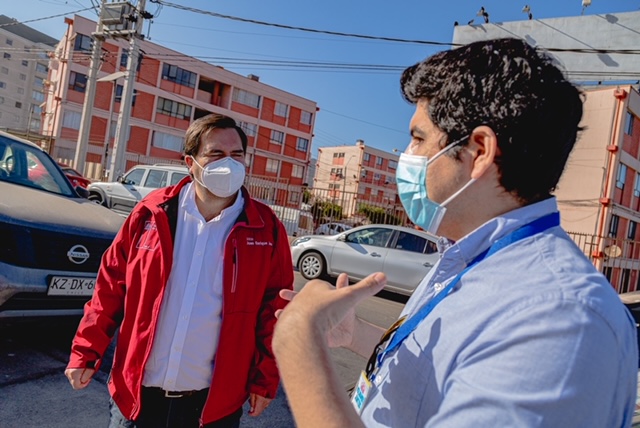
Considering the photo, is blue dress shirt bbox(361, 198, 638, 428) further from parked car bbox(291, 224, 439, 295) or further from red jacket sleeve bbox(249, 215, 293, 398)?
parked car bbox(291, 224, 439, 295)

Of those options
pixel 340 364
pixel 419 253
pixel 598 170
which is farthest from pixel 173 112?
pixel 340 364

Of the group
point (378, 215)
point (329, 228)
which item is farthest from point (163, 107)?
point (378, 215)

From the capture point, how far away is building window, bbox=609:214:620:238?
86.7ft

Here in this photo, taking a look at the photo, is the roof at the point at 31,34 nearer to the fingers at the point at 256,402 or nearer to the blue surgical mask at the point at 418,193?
the fingers at the point at 256,402

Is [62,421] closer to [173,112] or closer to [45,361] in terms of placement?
[45,361]

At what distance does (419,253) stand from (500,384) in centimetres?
936

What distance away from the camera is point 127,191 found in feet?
45.4

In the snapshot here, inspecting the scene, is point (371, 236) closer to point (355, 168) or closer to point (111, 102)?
point (111, 102)

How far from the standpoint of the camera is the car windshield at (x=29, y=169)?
478cm

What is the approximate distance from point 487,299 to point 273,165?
157 ft

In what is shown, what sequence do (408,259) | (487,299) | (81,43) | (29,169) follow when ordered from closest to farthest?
1. (487,299)
2. (29,169)
3. (408,259)
4. (81,43)

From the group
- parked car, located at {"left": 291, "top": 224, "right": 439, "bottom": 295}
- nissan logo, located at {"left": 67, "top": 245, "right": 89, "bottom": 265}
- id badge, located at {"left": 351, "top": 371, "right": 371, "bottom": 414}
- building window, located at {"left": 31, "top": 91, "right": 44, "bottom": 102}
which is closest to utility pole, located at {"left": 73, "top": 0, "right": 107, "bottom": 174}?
parked car, located at {"left": 291, "top": 224, "right": 439, "bottom": 295}

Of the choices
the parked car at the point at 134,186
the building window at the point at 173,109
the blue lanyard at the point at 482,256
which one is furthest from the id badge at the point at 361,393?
the building window at the point at 173,109

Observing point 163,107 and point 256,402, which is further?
point 163,107
